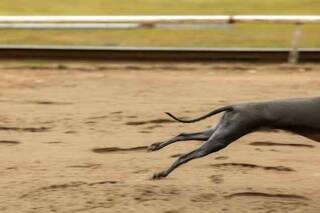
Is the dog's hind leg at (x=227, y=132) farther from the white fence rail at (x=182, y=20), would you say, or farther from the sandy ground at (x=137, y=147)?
the white fence rail at (x=182, y=20)

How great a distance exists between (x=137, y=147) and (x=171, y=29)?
6415 millimetres

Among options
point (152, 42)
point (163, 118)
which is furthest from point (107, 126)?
point (152, 42)

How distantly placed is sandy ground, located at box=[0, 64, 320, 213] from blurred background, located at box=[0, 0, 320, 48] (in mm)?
1792

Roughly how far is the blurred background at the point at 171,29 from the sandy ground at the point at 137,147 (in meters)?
1.79

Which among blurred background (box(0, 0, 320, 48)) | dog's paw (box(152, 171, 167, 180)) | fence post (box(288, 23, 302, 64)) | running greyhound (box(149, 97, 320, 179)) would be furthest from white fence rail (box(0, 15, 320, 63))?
running greyhound (box(149, 97, 320, 179))

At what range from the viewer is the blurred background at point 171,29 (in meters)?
11.5

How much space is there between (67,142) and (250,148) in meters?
1.56

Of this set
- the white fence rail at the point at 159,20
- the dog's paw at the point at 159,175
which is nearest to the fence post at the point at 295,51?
the white fence rail at the point at 159,20

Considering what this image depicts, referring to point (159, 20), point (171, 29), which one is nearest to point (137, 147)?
point (159, 20)

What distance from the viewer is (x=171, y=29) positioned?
483 inches

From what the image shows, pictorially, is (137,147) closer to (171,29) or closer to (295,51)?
(295,51)

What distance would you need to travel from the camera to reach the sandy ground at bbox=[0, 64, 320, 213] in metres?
Answer: 4.76

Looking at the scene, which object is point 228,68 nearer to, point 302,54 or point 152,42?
point 302,54

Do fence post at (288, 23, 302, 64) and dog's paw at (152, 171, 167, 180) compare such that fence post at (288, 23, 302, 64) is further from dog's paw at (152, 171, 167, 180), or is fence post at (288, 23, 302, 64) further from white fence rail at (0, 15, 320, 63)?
dog's paw at (152, 171, 167, 180)
